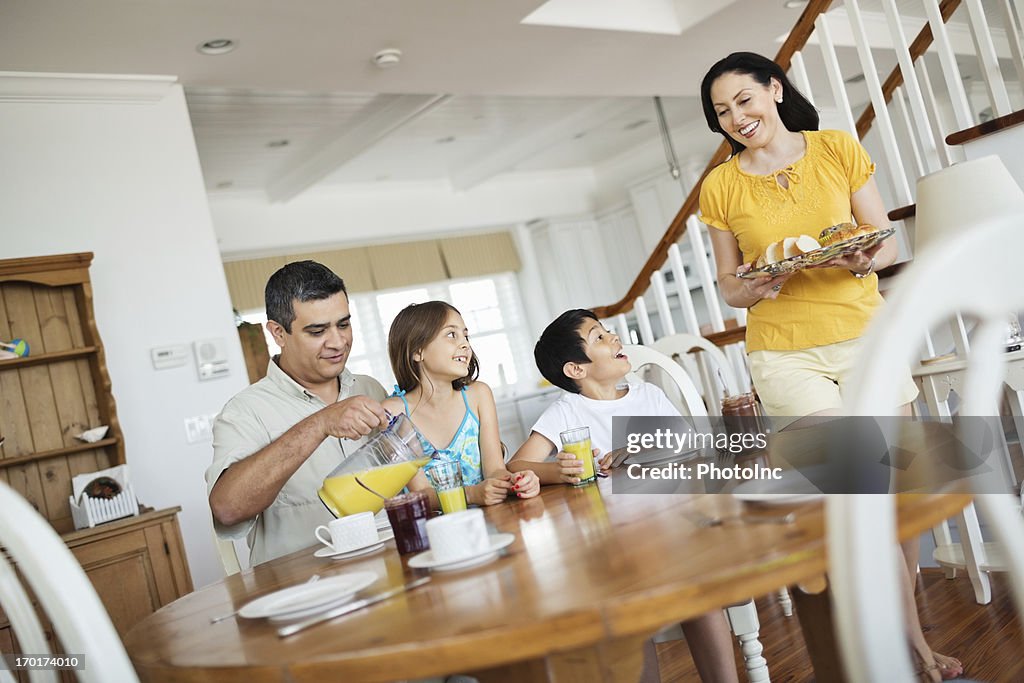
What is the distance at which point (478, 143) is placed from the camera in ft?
23.4

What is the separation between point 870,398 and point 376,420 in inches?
39.9

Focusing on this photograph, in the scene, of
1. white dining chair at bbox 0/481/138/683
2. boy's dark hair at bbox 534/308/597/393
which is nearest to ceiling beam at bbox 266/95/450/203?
boy's dark hair at bbox 534/308/597/393

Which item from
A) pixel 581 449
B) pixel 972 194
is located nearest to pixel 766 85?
pixel 972 194

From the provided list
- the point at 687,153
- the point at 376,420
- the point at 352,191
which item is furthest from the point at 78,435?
the point at 687,153

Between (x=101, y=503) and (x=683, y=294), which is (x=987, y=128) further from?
(x=101, y=503)

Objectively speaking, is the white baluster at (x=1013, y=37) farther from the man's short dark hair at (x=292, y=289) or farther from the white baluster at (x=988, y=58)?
the man's short dark hair at (x=292, y=289)

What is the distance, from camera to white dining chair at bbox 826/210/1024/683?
0.62m

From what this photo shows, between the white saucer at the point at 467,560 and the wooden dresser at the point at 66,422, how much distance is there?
2221 millimetres

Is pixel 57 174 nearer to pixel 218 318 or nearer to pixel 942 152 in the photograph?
pixel 218 318

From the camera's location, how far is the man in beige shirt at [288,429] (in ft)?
5.43

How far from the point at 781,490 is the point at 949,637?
136cm

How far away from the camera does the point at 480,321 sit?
333 inches

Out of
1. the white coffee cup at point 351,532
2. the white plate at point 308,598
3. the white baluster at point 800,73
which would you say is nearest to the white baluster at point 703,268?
the white baluster at point 800,73

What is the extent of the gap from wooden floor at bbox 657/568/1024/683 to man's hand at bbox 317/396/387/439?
1.21 metres
